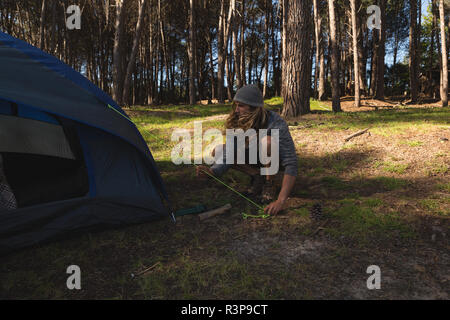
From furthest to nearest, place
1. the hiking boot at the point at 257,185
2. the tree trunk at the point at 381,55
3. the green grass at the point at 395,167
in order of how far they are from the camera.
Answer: the tree trunk at the point at 381,55 → the green grass at the point at 395,167 → the hiking boot at the point at 257,185

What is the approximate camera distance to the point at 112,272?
2.55 m

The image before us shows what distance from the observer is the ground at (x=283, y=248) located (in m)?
2.28

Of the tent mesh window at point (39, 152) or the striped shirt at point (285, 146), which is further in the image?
the tent mesh window at point (39, 152)

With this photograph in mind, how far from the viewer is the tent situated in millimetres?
2857

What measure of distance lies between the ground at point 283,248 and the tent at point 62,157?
0.20 meters

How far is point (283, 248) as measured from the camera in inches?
111

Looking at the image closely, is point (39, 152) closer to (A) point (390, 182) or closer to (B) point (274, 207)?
(B) point (274, 207)

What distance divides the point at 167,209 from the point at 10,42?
239cm

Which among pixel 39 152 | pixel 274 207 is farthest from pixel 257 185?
pixel 39 152

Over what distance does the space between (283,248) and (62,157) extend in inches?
115

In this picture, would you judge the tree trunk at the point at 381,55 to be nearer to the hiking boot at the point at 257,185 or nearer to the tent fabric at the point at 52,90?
the hiking boot at the point at 257,185

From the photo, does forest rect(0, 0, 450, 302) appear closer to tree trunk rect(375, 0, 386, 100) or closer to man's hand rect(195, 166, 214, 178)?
man's hand rect(195, 166, 214, 178)

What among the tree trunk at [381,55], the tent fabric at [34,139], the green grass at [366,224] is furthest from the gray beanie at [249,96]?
the tree trunk at [381,55]

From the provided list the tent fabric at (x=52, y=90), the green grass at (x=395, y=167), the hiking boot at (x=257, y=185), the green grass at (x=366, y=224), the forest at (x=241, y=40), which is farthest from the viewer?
the forest at (x=241, y=40)
